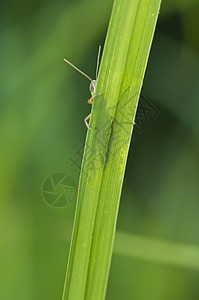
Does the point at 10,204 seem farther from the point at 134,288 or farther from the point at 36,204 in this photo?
the point at 134,288

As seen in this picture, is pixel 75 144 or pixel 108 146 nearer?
pixel 108 146

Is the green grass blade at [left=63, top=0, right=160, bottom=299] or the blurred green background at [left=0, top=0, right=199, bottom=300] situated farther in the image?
the blurred green background at [left=0, top=0, right=199, bottom=300]

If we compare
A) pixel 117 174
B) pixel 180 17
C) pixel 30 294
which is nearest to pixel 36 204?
pixel 30 294

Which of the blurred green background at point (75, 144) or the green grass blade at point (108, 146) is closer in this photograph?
the green grass blade at point (108, 146)
